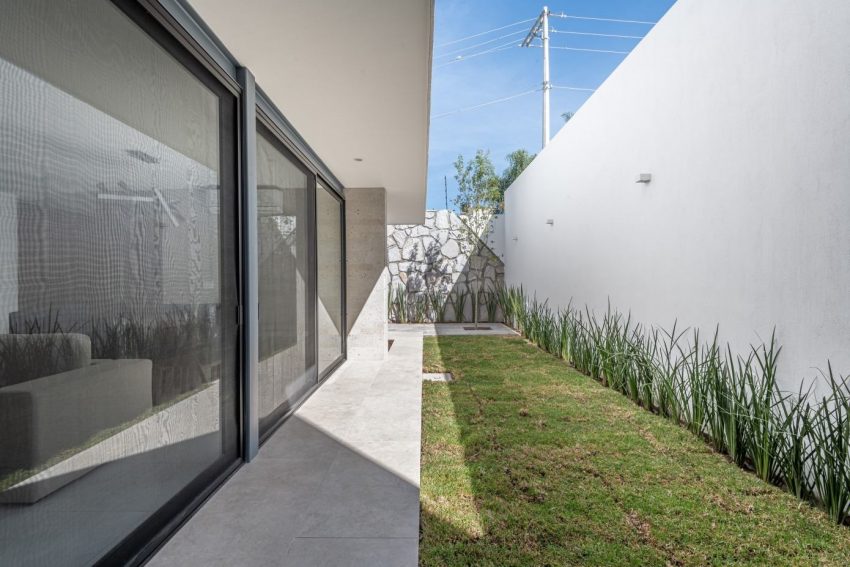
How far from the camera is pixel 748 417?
247cm

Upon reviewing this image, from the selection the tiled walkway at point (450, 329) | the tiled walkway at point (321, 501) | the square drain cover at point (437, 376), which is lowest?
the tiled walkway at point (450, 329)

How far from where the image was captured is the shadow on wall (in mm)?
11008

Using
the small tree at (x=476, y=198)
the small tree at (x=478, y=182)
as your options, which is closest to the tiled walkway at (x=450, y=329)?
the small tree at (x=476, y=198)

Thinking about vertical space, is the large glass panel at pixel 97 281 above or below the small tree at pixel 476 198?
below

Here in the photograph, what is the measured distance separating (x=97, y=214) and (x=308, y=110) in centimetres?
212

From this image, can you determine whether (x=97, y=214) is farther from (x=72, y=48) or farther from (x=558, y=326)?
(x=558, y=326)

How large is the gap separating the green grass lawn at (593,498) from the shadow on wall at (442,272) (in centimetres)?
716

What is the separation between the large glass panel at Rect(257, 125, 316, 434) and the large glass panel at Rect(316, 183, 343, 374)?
0.38 m

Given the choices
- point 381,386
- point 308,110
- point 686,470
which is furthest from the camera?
point 381,386

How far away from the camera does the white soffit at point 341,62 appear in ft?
7.09

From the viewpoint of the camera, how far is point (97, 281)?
1.54m

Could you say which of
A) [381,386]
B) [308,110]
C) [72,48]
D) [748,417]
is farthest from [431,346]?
[72,48]

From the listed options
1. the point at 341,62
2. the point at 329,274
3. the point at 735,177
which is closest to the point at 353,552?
the point at 341,62

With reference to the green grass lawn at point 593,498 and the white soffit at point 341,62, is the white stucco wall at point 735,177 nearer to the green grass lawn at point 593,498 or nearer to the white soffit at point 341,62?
the green grass lawn at point 593,498
